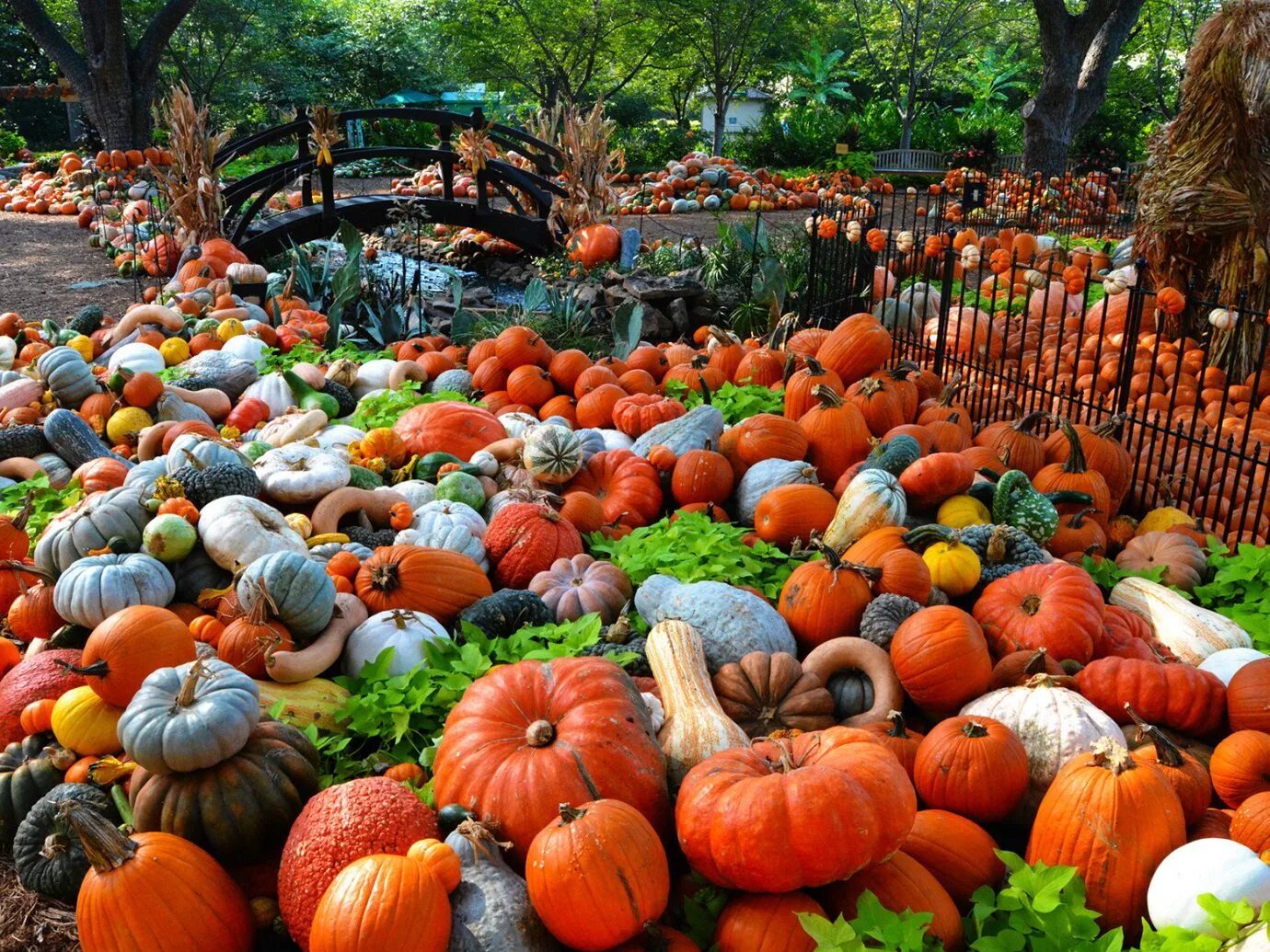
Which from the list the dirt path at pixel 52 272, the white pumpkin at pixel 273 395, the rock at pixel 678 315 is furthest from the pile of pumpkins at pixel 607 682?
the dirt path at pixel 52 272

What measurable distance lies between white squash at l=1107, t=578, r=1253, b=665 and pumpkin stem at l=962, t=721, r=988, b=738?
1569 mm

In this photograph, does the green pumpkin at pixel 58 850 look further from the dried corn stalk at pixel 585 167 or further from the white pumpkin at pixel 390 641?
the dried corn stalk at pixel 585 167

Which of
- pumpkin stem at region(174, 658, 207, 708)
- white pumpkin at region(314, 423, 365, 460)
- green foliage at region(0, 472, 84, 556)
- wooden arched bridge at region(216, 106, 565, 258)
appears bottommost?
green foliage at region(0, 472, 84, 556)

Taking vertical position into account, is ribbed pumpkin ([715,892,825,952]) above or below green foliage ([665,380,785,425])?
below

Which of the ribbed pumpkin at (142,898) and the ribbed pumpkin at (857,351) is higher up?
the ribbed pumpkin at (857,351)

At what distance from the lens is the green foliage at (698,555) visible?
13.4 ft

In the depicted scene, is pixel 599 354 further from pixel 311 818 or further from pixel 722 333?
pixel 311 818

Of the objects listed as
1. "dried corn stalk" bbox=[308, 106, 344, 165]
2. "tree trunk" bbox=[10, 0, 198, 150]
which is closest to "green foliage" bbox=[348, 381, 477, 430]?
"dried corn stalk" bbox=[308, 106, 344, 165]

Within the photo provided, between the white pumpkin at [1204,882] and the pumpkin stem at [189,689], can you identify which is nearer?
the white pumpkin at [1204,882]

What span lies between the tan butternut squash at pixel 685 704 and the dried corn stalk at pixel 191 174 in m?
8.90

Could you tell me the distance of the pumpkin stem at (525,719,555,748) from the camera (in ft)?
8.45

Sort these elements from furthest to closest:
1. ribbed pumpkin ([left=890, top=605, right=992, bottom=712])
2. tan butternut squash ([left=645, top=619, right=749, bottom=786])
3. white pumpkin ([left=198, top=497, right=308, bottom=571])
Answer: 1. white pumpkin ([left=198, top=497, right=308, bottom=571])
2. ribbed pumpkin ([left=890, top=605, right=992, bottom=712])
3. tan butternut squash ([left=645, top=619, right=749, bottom=786])

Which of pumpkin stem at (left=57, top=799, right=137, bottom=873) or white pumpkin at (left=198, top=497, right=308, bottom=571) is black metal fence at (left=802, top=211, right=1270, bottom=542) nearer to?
white pumpkin at (left=198, top=497, right=308, bottom=571)

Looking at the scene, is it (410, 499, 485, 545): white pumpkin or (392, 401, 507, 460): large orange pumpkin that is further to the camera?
(392, 401, 507, 460): large orange pumpkin
